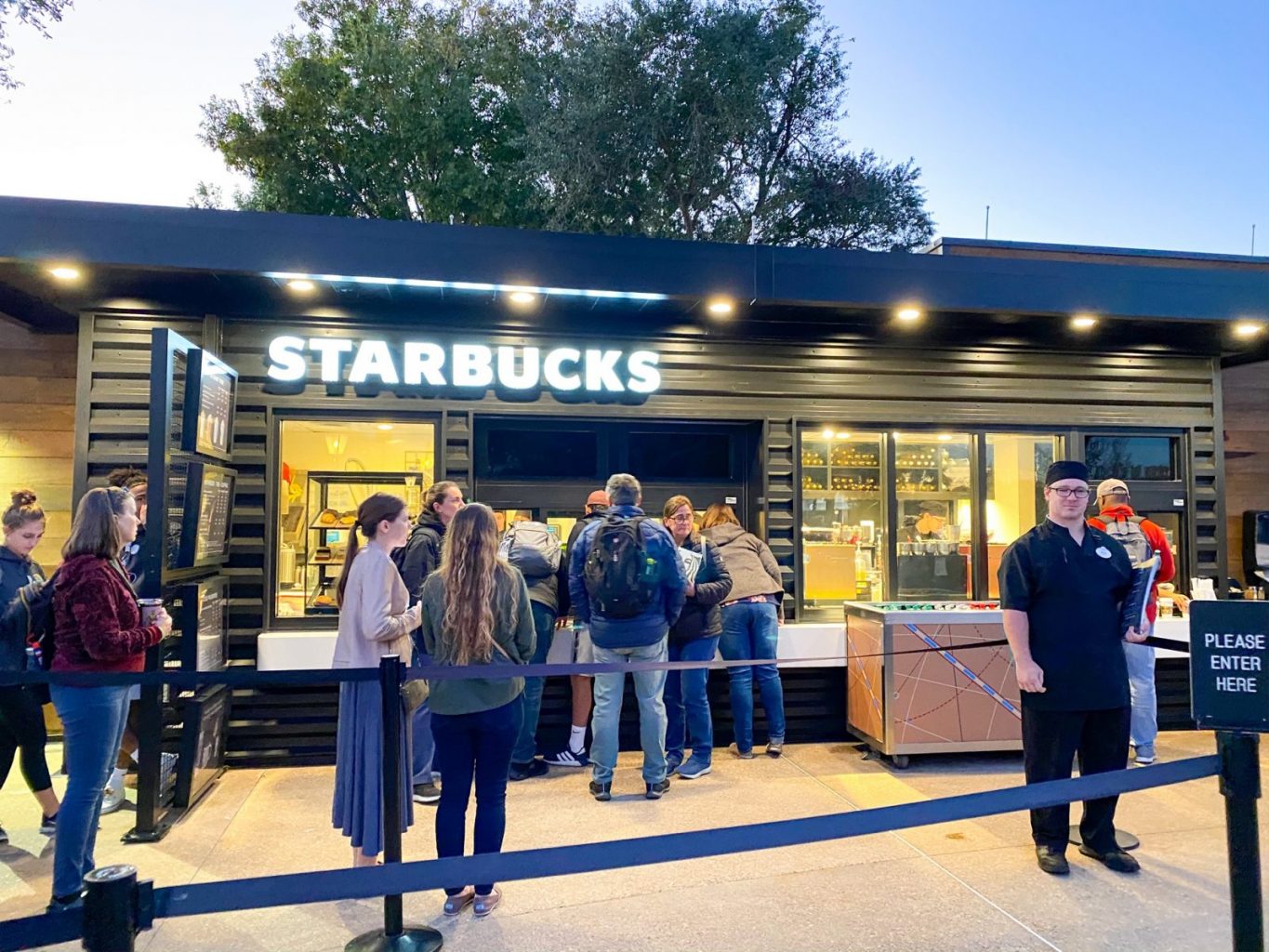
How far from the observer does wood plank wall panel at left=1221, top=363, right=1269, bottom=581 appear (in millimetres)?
8469

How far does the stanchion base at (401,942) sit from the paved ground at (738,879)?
0.34 ft

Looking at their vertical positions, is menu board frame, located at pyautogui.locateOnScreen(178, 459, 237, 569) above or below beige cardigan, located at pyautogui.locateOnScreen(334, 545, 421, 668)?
above

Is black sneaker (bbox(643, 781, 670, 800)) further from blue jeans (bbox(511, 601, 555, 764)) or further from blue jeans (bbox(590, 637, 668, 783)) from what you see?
blue jeans (bbox(511, 601, 555, 764))

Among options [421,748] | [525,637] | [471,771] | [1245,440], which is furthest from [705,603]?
[1245,440]

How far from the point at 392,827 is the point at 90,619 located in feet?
5.22

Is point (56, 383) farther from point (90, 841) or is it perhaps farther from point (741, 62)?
point (741, 62)

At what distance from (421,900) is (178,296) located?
13.7 feet

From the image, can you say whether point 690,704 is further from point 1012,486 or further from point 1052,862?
point 1012,486

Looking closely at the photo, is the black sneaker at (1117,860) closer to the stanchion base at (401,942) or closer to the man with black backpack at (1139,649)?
the man with black backpack at (1139,649)

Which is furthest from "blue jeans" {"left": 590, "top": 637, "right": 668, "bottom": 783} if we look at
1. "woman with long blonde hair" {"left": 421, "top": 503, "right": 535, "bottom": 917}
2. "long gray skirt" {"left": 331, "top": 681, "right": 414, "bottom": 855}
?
"long gray skirt" {"left": 331, "top": 681, "right": 414, "bottom": 855}

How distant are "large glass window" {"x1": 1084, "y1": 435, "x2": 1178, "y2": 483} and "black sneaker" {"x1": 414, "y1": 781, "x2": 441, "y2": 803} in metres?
5.50

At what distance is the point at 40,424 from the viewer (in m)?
6.63

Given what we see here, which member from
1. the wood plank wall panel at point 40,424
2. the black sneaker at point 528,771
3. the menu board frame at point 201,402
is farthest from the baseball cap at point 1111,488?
the wood plank wall panel at point 40,424

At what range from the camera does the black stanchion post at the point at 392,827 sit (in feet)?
9.80
